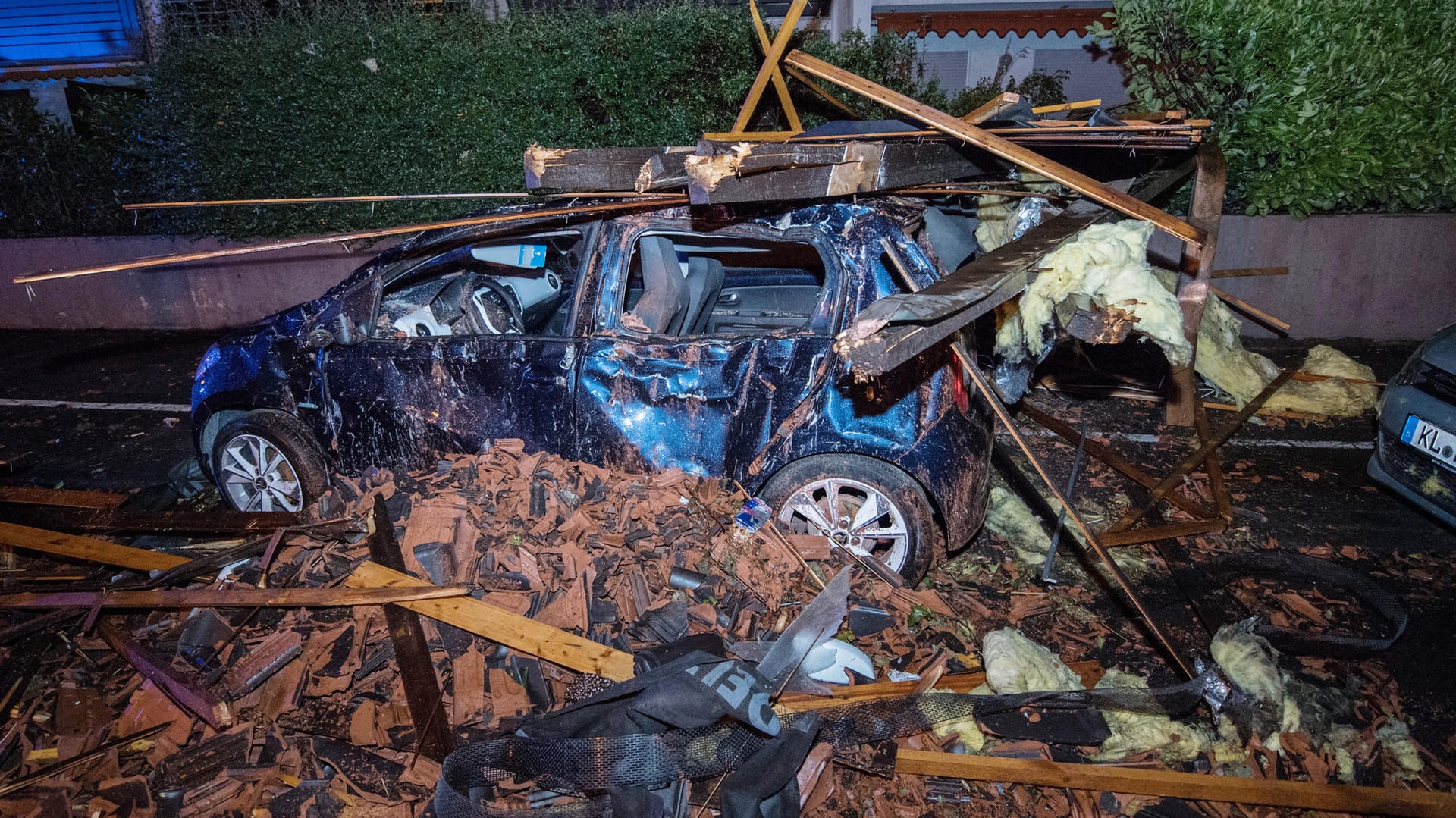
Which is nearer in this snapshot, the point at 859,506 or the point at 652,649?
the point at 652,649

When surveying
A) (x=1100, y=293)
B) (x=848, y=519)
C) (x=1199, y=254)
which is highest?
(x=1100, y=293)

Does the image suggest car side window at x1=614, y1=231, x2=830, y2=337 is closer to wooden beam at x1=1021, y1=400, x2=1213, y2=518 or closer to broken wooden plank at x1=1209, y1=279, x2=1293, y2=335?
wooden beam at x1=1021, y1=400, x2=1213, y2=518

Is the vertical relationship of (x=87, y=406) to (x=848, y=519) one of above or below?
below

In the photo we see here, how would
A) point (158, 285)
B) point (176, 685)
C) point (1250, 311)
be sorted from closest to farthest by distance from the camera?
point (176, 685)
point (1250, 311)
point (158, 285)

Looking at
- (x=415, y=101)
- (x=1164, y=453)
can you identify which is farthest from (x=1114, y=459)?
(x=415, y=101)

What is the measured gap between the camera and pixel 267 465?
15.3 ft

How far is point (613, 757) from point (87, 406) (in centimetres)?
749

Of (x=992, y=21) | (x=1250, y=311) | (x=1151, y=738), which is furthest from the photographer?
(x=992, y=21)

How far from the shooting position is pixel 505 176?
9180mm

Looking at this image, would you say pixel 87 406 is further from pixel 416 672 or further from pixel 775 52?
pixel 775 52

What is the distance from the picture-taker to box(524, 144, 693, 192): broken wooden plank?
3.77m

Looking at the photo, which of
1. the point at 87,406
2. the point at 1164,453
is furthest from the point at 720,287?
the point at 87,406

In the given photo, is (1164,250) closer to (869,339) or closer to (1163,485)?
(1163,485)

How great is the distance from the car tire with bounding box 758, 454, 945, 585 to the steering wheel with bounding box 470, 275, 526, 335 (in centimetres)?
203
